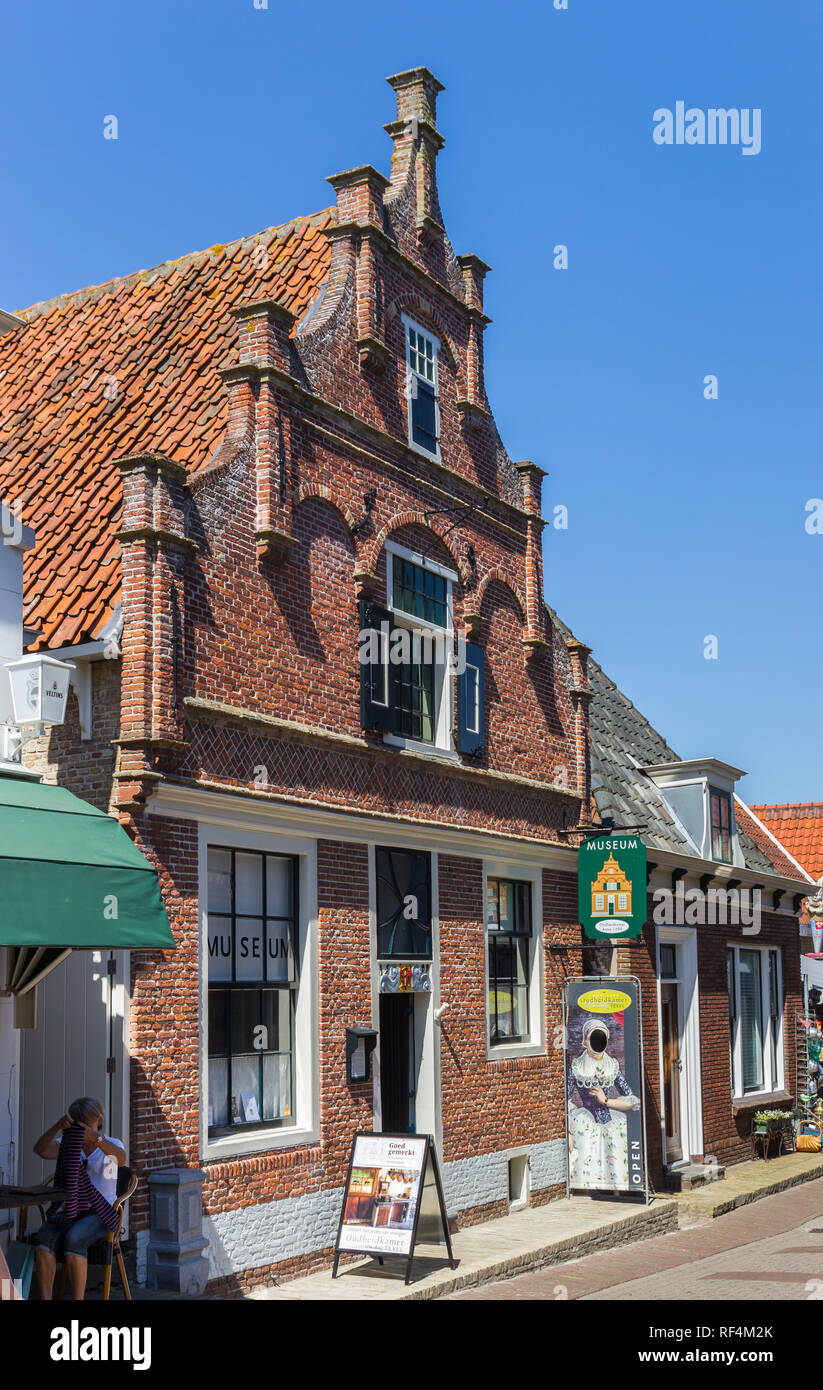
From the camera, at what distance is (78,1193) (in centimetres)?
941

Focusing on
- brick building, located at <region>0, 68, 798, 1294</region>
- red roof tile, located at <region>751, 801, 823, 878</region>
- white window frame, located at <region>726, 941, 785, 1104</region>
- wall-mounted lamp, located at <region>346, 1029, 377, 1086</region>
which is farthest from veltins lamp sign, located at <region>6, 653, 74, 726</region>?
red roof tile, located at <region>751, 801, 823, 878</region>

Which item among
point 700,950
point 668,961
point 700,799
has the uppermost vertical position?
point 700,799

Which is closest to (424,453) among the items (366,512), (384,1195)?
(366,512)

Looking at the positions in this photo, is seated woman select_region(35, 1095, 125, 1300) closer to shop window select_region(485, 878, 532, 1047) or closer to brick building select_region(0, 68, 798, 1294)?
brick building select_region(0, 68, 798, 1294)

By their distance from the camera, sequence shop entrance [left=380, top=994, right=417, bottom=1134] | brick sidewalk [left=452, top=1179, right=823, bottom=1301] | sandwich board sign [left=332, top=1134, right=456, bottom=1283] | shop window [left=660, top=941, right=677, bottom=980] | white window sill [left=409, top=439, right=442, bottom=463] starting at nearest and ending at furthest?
sandwich board sign [left=332, top=1134, right=456, bottom=1283], brick sidewalk [left=452, top=1179, right=823, bottom=1301], shop entrance [left=380, top=994, right=417, bottom=1134], white window sill [left=409, top=439, right=442, bottom=463], shop window [left=660, top=941, right=677, bottom=980]

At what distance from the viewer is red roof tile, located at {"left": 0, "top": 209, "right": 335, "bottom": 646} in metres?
12.2

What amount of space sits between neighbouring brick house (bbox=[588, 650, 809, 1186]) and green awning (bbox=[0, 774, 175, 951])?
29.4ft

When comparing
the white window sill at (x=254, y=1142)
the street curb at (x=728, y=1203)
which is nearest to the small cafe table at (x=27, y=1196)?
the white window sill at (x=254, y=1142)

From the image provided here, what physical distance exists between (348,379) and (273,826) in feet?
15.7

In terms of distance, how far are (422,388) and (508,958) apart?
670cm

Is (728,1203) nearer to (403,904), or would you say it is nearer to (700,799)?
(700,799)

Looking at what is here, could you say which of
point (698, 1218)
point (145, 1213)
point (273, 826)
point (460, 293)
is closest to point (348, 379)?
point (460, 293)

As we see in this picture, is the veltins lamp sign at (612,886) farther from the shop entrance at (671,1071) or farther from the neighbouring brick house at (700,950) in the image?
the shop entrance at (671,1071)

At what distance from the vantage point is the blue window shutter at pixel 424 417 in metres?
15.6
